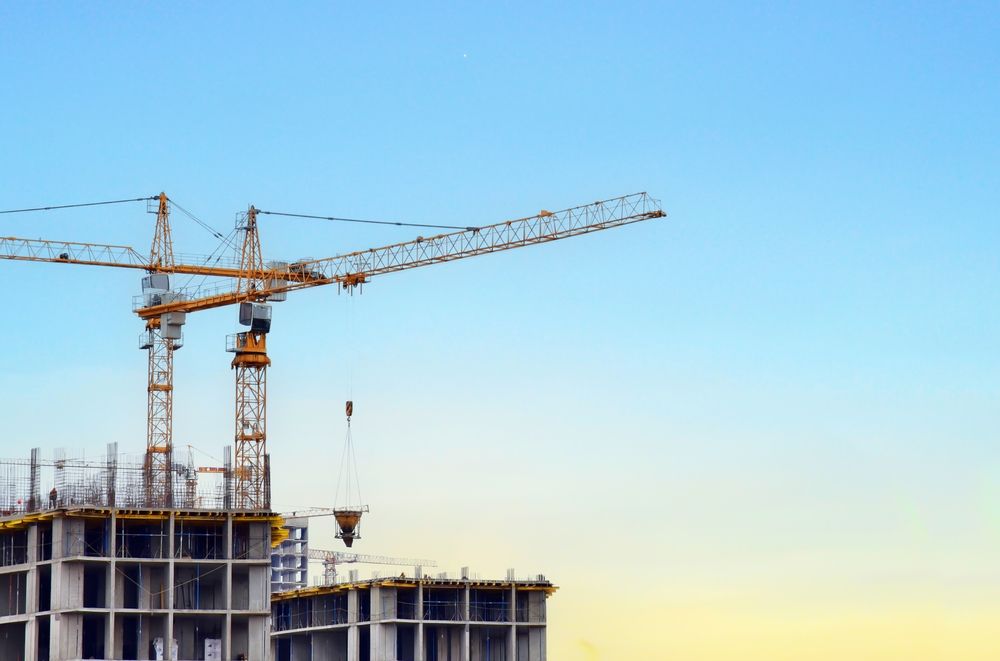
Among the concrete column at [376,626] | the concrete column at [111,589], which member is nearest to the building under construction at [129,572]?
the concrete column at [111,589]

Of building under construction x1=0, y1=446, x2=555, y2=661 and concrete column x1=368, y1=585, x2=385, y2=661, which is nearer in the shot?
building under construction x1=0, y1=446, x2=555, y2=661

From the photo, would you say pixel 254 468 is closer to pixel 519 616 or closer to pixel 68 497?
pixel 519 616

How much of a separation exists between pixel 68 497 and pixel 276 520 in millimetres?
16453

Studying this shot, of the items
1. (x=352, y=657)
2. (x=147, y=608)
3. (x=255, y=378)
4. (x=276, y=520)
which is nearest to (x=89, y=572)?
(x=147, y=608)

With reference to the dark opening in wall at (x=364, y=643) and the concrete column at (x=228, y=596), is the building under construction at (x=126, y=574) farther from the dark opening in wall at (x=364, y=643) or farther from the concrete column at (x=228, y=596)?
the dark opening in wall at (x=364, y=643)

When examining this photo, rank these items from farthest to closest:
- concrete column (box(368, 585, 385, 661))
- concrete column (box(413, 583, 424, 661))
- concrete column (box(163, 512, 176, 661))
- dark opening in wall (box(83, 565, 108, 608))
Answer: concrete column (box(413, 583, 424, 661))
concrete column (box(368, 585, 385, 661))
dark opening in wall (box(83, 565, 108, 608))
concrete column (box(163, 512, 176, 661))

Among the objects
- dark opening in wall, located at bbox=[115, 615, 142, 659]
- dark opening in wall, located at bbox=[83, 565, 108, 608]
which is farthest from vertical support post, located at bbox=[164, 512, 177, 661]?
Answer: dark opening in wall, located at bbox=[83, 565, 108, 608]

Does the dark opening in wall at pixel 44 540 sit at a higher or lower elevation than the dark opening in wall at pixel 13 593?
higher

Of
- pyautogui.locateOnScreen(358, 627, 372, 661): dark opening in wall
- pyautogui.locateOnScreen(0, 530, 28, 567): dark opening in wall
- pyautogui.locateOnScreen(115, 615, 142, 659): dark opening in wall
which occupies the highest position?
pyautogui.locateOnScreen(0, 530, 28, 567): dark opening in wall

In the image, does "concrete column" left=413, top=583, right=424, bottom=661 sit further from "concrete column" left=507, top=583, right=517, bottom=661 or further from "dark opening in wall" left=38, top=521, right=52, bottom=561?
"dark opening in wall" left=38, top=521, right=52, bottom=561

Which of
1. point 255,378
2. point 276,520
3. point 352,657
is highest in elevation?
point 255,378

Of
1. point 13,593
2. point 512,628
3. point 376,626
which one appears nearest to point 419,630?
point 376,626

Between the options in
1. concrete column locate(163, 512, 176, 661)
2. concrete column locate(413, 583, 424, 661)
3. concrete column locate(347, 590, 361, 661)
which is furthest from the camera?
concrete column locate(347, 590, 361, 661)

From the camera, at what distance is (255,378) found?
641 feet
